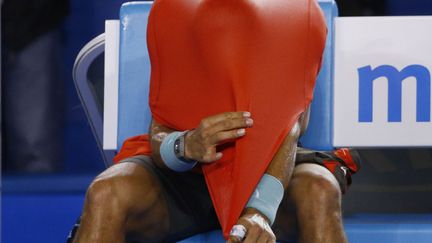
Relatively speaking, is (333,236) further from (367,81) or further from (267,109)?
(367,81)

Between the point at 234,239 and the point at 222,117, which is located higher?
the point at 222,117

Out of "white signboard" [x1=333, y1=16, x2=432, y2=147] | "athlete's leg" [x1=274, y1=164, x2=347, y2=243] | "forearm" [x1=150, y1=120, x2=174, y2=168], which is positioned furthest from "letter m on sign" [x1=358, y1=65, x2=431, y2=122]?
"forearm" [x1=150, y1=120, x2=174, y2=168]

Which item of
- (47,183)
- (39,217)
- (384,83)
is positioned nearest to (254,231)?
(384,83)

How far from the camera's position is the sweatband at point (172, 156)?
1.33 m

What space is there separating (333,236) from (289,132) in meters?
0.16

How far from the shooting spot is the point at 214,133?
4.11 ft

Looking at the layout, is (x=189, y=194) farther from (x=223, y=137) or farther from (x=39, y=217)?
(x=39, y=217)

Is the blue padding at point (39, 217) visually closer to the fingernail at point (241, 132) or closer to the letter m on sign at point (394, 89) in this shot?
the letter m on sign at point (394, 89)

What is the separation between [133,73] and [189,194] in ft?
0.94

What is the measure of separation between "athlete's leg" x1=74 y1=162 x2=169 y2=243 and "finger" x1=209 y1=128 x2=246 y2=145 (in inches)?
5.9

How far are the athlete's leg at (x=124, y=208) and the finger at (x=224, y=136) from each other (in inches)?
5.9

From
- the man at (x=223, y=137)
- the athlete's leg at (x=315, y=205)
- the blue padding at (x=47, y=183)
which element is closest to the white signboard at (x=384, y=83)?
the man at (x=223, y=137)

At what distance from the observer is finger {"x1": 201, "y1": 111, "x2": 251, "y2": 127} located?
1258 mm

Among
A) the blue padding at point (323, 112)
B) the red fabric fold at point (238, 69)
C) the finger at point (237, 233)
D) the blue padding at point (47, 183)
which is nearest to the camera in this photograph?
the finger at point (237, 233)
